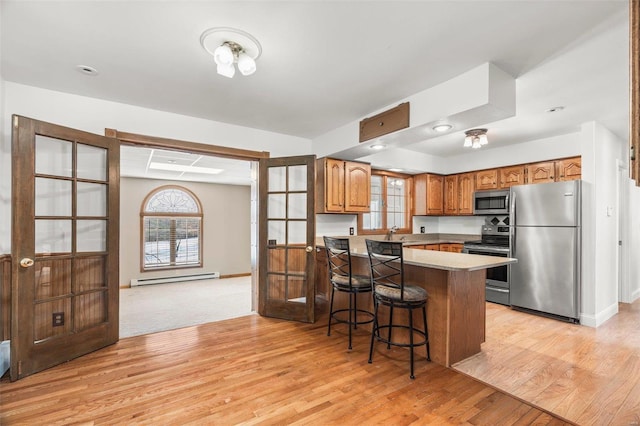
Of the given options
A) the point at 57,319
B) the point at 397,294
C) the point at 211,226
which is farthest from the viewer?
the point at 211,226

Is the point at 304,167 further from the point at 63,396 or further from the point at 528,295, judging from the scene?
the point at 528,295

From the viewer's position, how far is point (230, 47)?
211 cm

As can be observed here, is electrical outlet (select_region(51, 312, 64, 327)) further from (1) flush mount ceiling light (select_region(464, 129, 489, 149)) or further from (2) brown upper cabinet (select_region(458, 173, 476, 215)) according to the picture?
(2) brown upper cabinet (select_region(458, 173, 476, 215))

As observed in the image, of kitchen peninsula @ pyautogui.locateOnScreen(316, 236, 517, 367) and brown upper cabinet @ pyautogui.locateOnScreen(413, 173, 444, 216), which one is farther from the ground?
brown upper cabinet @ pyautogui.locateOnScreen(413, 173, 444, 216)

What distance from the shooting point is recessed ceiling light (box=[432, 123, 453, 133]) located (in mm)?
2783

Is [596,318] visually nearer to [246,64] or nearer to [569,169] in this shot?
[569,169]

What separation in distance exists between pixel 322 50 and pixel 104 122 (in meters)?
2.46

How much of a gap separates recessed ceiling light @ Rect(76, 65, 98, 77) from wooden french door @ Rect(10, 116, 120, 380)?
1.83 ft

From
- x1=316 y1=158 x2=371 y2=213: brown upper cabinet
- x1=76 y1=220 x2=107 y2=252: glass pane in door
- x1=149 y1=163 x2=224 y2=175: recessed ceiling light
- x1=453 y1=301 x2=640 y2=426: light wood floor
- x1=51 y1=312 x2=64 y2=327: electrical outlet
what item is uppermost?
x1=149 y1=163 x2=224 y2=175: recessed ceiling light

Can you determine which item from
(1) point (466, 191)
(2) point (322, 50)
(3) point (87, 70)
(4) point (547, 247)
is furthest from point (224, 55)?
(1) point (466, 191)

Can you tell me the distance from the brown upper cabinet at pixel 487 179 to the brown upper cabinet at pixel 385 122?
9.36ft

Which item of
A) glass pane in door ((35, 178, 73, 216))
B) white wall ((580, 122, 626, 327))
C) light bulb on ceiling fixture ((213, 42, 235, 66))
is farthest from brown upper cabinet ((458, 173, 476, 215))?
glass pane in door ((35, 178, 73, 216))

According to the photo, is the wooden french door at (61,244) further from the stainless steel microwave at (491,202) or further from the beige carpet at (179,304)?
the stainless steel microwave at (491,202)

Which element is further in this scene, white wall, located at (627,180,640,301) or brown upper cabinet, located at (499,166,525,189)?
brown upper cabinet, located at (499,166,525,189)
